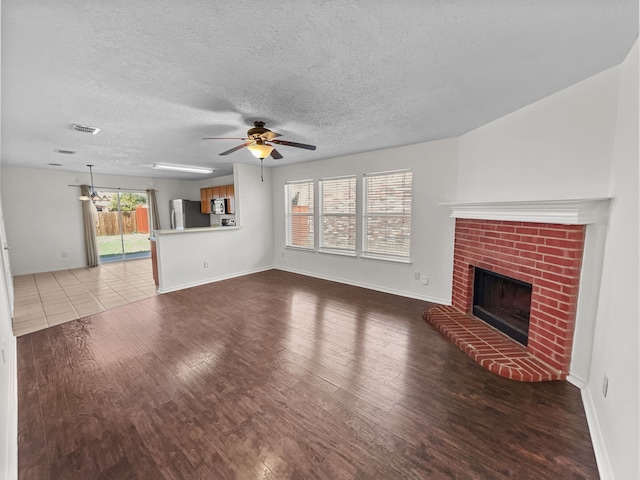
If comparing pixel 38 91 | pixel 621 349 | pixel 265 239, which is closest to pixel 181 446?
pixel 621 349

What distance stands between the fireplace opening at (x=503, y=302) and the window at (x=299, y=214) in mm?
3298

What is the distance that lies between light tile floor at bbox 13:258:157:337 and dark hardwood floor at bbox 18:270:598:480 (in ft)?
2.08

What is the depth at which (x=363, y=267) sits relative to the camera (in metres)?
4.85

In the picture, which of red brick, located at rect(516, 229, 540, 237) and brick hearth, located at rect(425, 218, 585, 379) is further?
red brick, located at rect(516, 229, 540, 237)

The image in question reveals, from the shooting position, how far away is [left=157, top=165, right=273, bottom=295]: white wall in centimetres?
473

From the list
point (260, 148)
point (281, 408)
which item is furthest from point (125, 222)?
point (281, 408)

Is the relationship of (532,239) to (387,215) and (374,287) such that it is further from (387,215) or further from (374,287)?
(374,287)

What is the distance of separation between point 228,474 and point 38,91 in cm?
324

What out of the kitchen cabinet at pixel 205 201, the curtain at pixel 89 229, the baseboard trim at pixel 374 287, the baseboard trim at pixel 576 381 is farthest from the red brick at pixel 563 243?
the curtain at pixel 89 229

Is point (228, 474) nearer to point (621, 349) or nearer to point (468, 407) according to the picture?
point (468, 407)

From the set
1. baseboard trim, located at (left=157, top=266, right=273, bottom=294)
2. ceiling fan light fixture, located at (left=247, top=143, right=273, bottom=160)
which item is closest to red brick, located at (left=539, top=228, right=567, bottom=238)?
ceiling fan light fixture, located at (left=247, top=143, right=273, bottom=160)

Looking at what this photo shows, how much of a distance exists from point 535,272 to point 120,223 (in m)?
9.26

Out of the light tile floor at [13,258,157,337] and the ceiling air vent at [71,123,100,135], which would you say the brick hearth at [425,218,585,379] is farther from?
the light tile floor at [13,258,157,337]

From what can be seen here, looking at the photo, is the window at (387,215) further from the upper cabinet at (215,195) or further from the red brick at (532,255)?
the upper cabinet at (215,195)
